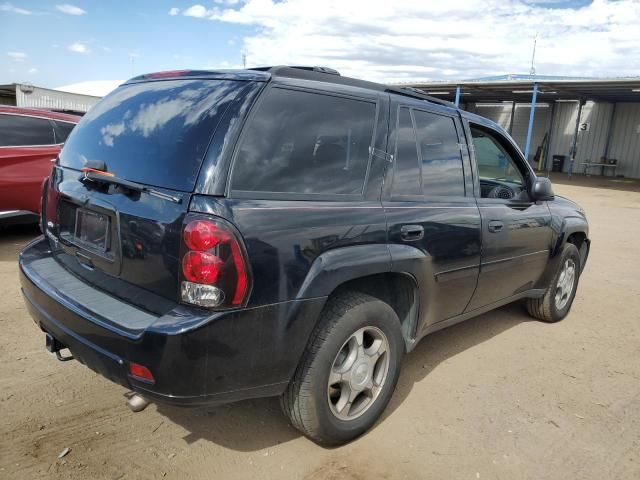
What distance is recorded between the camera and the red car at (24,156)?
6102 mm

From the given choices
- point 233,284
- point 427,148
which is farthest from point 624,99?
point 233,284

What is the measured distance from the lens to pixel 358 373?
2.68m

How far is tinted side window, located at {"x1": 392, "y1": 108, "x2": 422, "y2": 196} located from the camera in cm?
288

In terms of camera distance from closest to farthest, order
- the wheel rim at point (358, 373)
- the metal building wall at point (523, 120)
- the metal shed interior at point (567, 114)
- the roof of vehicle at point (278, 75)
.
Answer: the roof of vehicle at point (278, 75) → the wheel rim at point (358, 373) → the metal shed interior at point (567, 114) → the metal building wall at point (523, 120)

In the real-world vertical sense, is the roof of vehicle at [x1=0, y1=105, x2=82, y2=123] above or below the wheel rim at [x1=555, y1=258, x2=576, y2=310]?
above

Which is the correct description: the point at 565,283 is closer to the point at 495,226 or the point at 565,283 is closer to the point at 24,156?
the point at 495,226

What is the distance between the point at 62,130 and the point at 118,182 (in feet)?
17.0

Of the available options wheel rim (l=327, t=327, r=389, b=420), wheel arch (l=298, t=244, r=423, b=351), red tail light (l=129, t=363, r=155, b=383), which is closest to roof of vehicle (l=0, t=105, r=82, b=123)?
red tail light (l=129, t=363, r=155, b=383)

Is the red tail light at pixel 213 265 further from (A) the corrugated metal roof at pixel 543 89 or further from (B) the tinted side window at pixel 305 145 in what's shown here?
(A) the corrugated metal roof at pixel 543 89

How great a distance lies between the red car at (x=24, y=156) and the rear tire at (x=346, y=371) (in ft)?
17.1

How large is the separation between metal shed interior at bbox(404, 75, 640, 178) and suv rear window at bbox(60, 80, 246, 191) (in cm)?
2123

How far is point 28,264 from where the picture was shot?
2.81 metres

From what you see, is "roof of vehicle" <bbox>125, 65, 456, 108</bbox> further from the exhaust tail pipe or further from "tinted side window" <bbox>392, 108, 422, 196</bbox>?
the exhaust tail pipe

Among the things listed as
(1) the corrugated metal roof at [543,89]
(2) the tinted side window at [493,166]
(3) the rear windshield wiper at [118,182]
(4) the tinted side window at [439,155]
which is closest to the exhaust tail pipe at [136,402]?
(3) the rear windshield wiper at [118,182]
